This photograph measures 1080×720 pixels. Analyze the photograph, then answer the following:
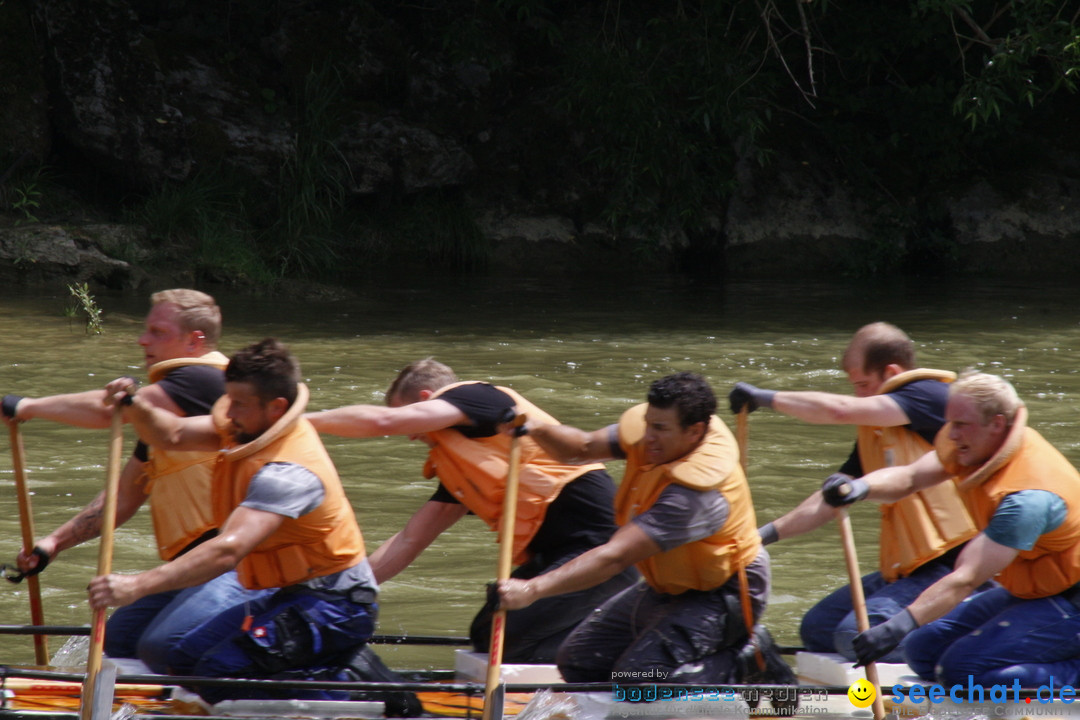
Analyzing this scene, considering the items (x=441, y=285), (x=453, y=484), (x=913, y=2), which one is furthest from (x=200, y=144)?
(x=453, y=484)

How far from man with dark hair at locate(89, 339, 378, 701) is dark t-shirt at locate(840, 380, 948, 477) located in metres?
1.91

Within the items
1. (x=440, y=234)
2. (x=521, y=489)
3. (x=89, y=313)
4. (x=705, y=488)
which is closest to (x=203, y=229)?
(x=440, y=234)

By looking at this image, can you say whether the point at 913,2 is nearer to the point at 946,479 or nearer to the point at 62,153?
the point at 62,153

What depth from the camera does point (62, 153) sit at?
1630cm

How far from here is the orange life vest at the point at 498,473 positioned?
4.54 metres

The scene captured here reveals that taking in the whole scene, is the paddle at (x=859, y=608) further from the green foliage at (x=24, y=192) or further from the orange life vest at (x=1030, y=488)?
the green foliage at (x=24, y=192)

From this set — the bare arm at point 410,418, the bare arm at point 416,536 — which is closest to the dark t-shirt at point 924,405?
the bare arm at point 410,418

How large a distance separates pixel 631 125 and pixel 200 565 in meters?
12.7

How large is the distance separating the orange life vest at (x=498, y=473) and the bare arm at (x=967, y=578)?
1.34 meters

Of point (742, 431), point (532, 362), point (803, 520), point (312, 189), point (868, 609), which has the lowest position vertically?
point (532, 362)

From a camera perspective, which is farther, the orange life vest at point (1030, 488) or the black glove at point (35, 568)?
the black glove at point (35, 568)

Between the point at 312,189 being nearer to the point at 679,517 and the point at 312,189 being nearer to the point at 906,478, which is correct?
the point at 906,478

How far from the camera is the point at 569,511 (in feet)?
15.2

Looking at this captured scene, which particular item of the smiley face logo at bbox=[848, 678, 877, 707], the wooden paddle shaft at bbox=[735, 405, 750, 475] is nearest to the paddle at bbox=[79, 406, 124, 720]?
the wooden paddle shaft at bbox=[735, 405, 750, 475]
